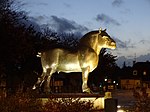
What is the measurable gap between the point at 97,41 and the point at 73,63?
4.48ft

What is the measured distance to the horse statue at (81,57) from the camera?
15.5 metres

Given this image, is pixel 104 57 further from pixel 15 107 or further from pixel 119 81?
pixel 119 81

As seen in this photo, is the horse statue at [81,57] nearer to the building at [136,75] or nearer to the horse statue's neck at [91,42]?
the horse statue's neck at [91,42]

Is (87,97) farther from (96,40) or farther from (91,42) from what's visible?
(96,40)

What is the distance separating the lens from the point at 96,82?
168 ft

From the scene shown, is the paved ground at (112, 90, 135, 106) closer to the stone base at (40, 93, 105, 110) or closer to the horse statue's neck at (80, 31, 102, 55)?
the stone base at (40, 93, 105, 110)

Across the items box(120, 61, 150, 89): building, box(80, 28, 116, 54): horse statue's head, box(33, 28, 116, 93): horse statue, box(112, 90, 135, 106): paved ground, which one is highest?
box(120, 61, 150, 89): building

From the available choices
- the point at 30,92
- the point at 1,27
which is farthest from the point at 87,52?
the point at 1,27

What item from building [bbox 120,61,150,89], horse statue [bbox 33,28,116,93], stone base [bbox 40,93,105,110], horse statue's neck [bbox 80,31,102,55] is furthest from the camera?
building [bbox 120,61,150,89]

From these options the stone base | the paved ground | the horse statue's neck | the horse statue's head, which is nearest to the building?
the paved ground

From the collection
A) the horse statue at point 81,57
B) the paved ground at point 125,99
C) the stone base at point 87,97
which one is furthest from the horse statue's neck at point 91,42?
the paved ground at point 125,99

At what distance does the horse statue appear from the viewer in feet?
50.9

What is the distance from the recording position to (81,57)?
15.5 m

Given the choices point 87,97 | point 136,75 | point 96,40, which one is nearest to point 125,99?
point 96,40
